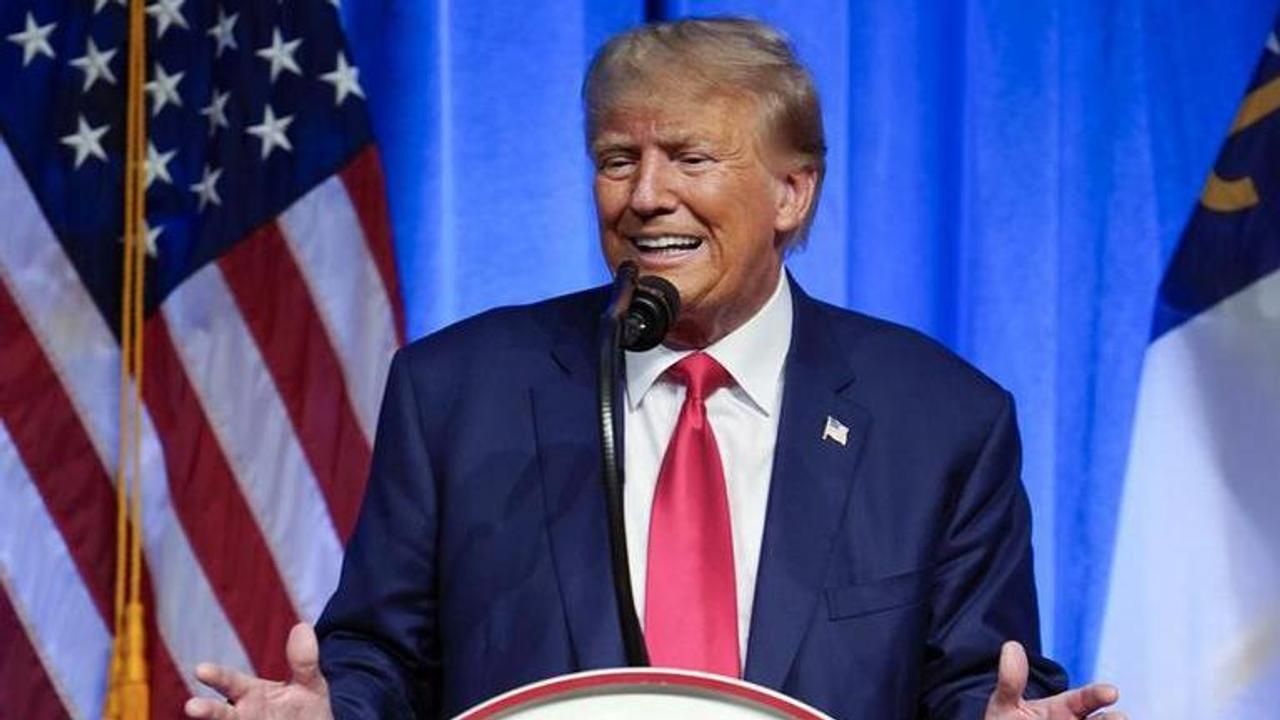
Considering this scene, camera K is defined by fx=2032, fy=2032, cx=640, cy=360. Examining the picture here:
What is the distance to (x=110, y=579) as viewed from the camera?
3109mm

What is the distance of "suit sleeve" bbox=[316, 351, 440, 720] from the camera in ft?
7.01

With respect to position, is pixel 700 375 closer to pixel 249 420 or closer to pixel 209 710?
pixel 209 710

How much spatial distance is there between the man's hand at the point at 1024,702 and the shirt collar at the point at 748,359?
50 centimetres

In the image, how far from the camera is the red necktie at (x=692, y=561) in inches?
80.4

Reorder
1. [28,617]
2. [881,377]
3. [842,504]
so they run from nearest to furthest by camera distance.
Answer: [842,504] < [881,377] < [28,617]

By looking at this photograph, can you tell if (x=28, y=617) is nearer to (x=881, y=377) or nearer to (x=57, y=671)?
(x=57, y=671)

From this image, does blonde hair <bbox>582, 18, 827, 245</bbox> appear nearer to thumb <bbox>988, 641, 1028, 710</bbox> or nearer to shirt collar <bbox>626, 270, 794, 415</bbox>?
shirt collar <bbox>626, 270, 794, 415</bbox>

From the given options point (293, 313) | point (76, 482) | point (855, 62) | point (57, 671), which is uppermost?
point (855, 62)

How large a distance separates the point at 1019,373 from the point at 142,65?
56.7 inches

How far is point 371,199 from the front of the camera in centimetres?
317

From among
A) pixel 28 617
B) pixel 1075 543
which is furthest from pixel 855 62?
pixel 28 617

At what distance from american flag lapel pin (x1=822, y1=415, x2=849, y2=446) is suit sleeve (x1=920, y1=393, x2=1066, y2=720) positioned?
14cm

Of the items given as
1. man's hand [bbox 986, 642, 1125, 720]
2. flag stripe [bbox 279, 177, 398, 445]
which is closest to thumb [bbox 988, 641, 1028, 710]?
man's hand [bbox 986, 642, 1125, 720]

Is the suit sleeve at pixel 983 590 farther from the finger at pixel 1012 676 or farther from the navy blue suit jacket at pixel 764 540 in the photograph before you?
the finger at pixel 1012 676
